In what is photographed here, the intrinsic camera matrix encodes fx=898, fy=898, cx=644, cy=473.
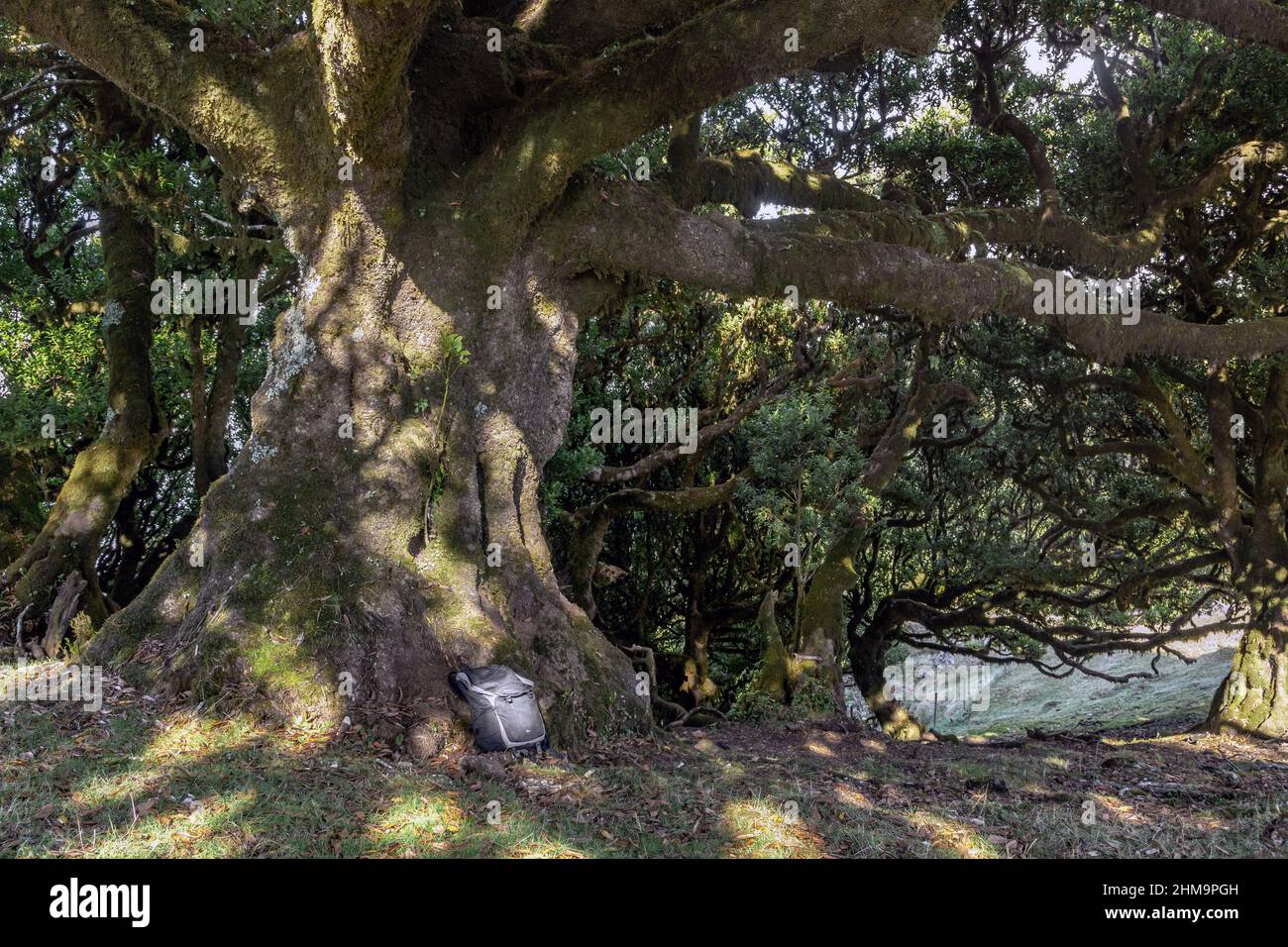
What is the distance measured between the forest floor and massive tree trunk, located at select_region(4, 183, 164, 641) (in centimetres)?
250

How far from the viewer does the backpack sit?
5105 mm

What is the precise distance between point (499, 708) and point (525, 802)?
939 millimetres

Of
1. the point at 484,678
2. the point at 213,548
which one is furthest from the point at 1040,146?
the point at 213,548

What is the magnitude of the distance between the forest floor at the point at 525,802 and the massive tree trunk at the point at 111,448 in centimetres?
250

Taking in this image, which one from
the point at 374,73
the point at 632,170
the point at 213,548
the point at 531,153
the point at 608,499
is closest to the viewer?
the point at 374,73

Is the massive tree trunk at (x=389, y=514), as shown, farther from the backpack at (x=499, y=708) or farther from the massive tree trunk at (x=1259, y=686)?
→ the massive tree trunk at (x=1259, y=686)

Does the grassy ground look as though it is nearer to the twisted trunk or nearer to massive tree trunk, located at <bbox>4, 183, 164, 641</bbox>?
the twisted trunk

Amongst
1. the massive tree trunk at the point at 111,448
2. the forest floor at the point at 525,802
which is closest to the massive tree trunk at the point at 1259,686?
the forest floor at the point at 525,802

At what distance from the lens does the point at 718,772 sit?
208 inches

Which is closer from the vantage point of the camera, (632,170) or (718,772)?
(718,772)

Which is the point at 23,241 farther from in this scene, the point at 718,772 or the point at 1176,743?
the point at 1176,743

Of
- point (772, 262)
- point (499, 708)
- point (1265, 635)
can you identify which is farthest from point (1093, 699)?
point (499, 708)

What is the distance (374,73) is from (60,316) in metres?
7.98

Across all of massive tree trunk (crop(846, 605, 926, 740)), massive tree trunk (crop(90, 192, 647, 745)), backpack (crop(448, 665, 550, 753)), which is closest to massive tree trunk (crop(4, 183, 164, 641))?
massive tree trunk (crop(90, 192, 647, 745))
